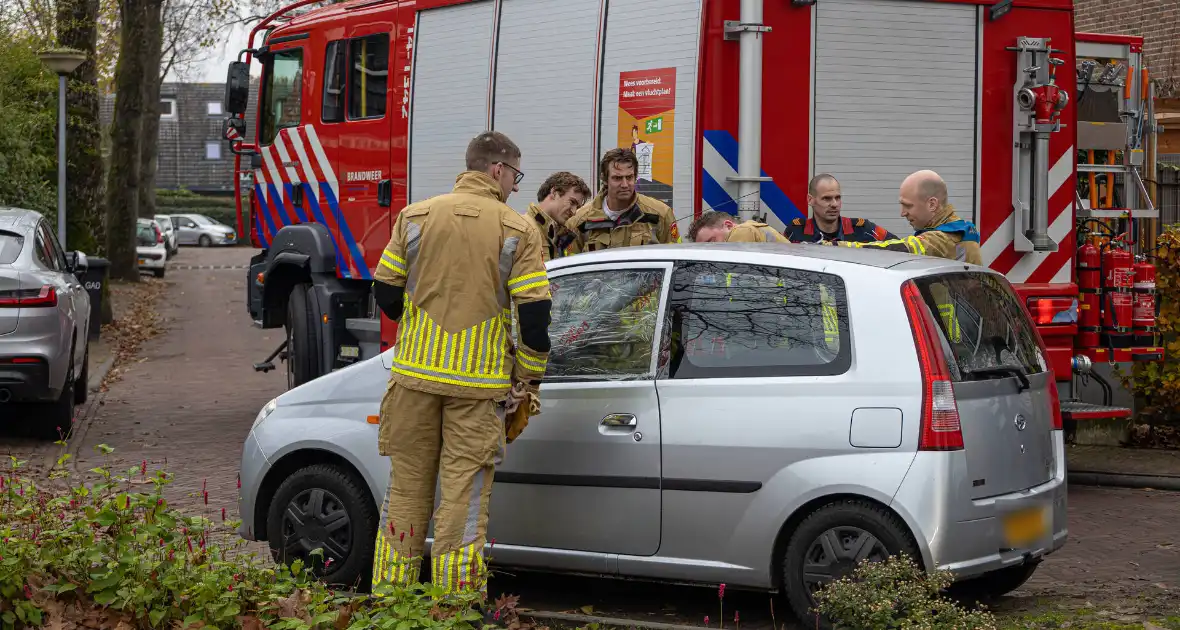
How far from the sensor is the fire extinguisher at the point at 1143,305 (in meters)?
9.12

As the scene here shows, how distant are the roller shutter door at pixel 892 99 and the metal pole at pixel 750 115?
1.49 ft

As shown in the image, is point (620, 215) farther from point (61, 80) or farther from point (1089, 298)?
point (61, 80)

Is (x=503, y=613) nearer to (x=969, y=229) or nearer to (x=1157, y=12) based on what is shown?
(x=969, y=229)

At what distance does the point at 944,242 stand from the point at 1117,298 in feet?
8.71

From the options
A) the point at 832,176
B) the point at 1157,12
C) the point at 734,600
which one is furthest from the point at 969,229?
the point at 1157,12

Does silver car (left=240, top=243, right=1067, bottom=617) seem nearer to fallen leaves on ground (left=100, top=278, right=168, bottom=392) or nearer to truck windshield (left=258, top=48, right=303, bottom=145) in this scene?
truck windshield (left=258, top=48, right=303, bottom=145)

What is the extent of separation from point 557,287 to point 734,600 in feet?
5.02

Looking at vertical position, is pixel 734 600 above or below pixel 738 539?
below

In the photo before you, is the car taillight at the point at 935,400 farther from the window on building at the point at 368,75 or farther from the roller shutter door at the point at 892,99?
the window on building at the point at 368,75

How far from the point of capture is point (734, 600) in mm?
6176

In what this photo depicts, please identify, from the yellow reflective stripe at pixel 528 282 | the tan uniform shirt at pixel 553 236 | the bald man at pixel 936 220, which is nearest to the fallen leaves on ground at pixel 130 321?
the tan uniform shirt at pixel 553 236

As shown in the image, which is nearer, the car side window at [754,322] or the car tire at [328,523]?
the car side window at [754,322]

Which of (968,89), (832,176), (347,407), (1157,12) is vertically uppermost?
(1157,12)

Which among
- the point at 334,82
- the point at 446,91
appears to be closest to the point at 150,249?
the point at 334,82
